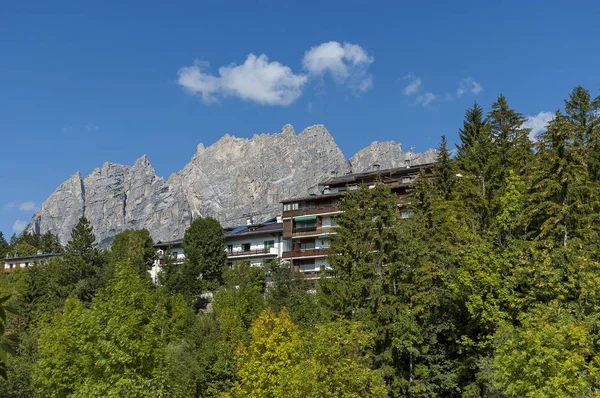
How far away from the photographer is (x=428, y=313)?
118 feet

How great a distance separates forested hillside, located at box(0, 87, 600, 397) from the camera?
25.7 metres

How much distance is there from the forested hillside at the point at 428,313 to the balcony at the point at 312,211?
67.5 feet

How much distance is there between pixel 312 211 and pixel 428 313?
3452 cm

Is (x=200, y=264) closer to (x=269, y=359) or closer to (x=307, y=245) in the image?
(x=307, y=245)

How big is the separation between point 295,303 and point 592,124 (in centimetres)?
2873

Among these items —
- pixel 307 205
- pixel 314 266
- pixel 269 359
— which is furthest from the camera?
pixel 307 205

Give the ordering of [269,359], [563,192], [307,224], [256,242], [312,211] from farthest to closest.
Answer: [256,242] < [307,224] < [312,211] < [563,192] < [269,359]

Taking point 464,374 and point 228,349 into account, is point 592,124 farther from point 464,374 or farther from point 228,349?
point 228,349

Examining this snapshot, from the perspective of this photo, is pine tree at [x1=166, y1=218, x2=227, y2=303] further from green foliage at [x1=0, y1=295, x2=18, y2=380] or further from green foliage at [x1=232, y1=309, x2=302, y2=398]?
green foliage at [x1=0, y1=295, x2=18, y2=380]


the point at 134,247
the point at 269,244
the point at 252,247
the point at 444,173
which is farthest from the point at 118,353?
the point at 252,247

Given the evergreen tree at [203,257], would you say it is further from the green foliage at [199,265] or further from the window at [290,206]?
the window at [290,206]

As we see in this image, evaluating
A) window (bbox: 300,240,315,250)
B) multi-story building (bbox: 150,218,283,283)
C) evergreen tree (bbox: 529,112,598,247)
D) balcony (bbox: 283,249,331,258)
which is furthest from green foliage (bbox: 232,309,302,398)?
multi-story building (bbox: 150,218,283,283)

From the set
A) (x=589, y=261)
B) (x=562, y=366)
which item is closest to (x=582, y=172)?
(x=589, y=261)

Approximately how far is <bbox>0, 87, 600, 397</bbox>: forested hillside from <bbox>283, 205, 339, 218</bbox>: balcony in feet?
67.5
